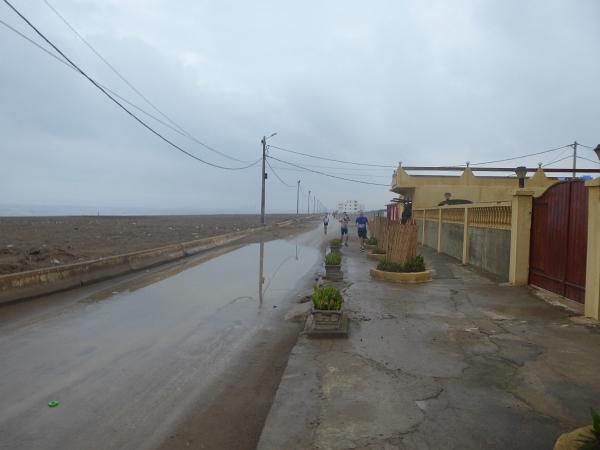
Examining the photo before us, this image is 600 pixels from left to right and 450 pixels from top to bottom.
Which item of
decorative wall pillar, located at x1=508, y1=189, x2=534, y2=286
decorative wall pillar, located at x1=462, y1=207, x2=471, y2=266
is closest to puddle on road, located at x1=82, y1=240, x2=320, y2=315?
decorative wall pillar, located at x1=462, y1=207, x2=471, y2=266

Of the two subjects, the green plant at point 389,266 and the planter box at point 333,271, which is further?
the planter box at point 333,271

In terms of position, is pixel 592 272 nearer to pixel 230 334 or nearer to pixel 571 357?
pixel 571 357

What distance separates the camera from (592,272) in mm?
6758

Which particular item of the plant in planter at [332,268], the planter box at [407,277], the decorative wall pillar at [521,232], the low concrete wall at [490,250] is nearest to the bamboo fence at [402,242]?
the planter box at [407,277]

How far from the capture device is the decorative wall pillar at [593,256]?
665 cm

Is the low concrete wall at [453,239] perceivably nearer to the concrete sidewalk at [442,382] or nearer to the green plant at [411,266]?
the green plant at [411,266]

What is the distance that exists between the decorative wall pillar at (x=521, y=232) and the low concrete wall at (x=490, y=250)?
589 millimetres

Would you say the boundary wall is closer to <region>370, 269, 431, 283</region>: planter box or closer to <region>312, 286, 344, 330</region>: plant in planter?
<region>370, 269, 431, 283</region>: planter box

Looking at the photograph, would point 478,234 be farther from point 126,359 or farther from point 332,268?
point 126,359

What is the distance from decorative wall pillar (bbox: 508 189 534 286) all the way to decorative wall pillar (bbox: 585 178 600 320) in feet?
8.80

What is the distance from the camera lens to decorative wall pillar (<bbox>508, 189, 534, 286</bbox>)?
9.74 metres

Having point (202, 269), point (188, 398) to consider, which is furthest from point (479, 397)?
point (202, 269)

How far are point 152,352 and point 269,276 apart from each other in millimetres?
7382

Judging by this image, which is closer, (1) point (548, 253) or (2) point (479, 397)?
(2) point (479, 397)
